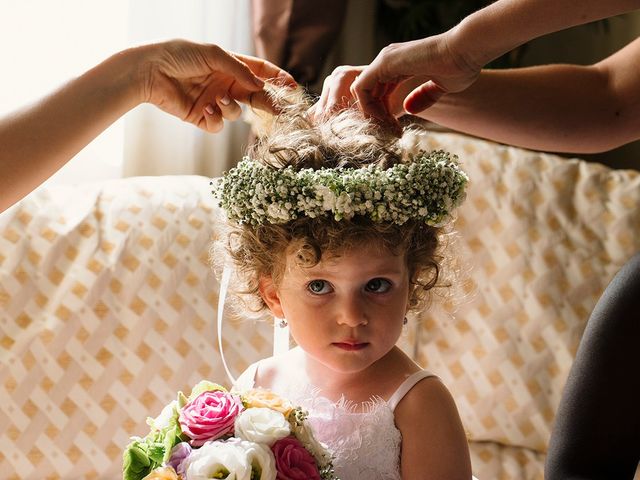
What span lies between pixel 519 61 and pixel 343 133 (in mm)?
2172

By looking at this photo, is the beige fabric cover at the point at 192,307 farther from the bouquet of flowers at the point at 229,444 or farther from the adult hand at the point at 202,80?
the bouquet of flowers at the point at 229,444

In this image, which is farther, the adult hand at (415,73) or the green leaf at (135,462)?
the adult hand at (415,73)

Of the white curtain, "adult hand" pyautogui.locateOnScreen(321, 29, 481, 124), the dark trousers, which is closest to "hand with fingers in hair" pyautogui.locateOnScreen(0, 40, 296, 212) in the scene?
"adult hand" pyautogui.locateOnScreen(321, 29, 481, 124)

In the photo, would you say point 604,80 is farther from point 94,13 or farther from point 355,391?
point 94,13

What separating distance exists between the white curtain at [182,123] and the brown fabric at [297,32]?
3.8 inches

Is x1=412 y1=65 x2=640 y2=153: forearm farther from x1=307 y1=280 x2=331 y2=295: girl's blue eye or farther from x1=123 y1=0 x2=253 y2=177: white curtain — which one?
x1=123 y1=0 x2=253 y2=177: white curtain

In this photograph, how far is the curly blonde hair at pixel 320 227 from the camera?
4.74 ft

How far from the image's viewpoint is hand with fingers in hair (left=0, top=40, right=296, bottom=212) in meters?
1.56

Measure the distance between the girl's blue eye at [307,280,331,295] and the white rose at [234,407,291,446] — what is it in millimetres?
235

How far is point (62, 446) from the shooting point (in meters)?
2.29

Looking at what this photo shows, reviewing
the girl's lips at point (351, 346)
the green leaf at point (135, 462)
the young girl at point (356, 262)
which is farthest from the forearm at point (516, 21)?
the green leaf at point (135, 462)

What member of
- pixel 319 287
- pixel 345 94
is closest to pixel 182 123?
pixel 345 94

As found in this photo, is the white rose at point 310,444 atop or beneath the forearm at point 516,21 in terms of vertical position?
beneath

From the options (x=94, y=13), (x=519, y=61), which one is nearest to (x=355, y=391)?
(x=94, y=13)
